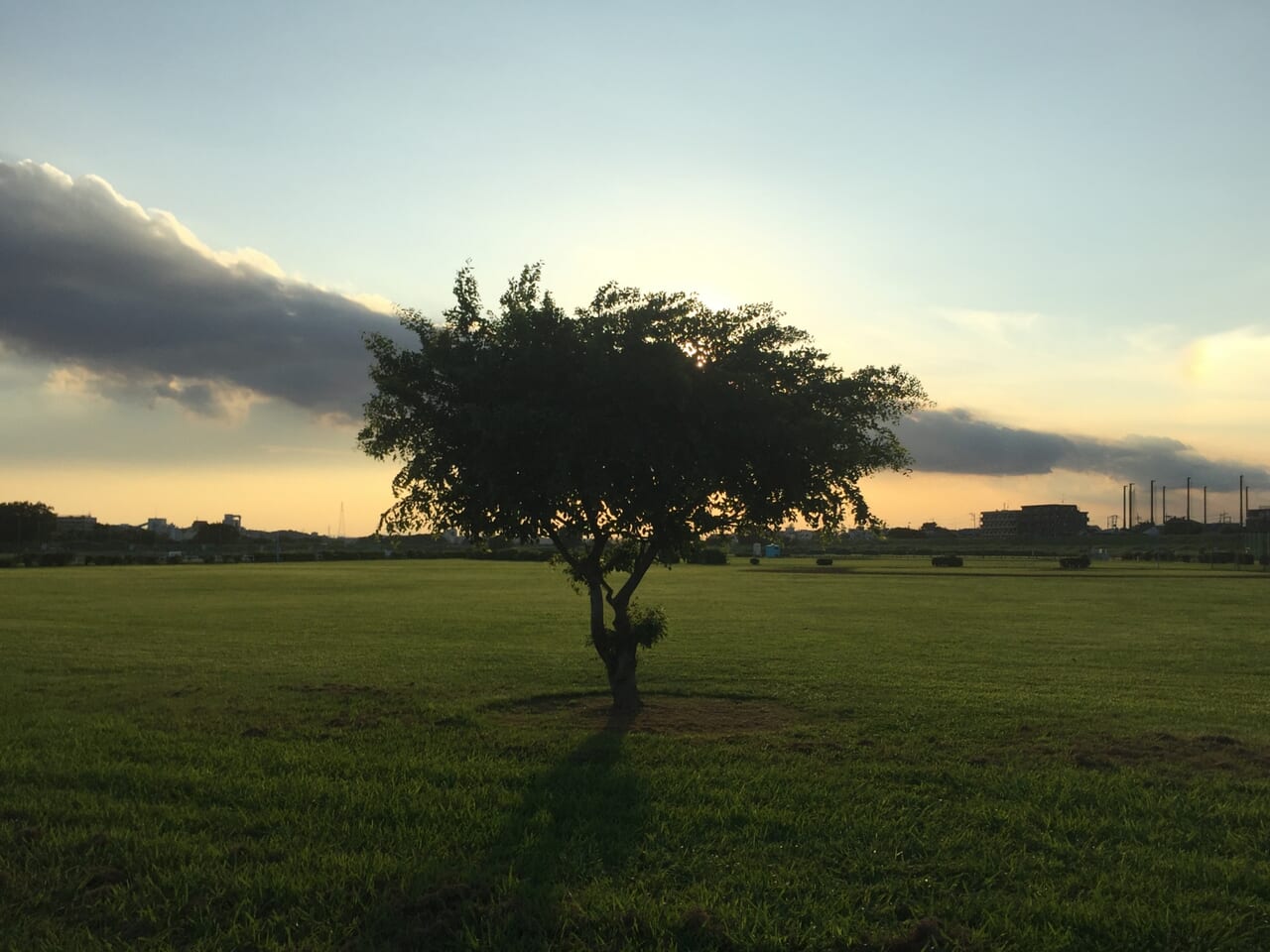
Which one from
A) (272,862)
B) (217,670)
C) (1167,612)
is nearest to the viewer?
(272,862)

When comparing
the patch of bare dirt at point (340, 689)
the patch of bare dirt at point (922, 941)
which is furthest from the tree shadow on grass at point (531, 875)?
the patch of bare dirt at point (340, 689)

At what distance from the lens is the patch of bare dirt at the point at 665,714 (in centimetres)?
1410

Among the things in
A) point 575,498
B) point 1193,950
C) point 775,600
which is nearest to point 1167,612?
point 775,600

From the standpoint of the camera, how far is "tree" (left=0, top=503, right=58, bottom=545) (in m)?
172

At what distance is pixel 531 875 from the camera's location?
7.59 meters

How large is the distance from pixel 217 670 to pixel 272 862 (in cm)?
1417

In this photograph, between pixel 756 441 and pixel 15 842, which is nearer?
pixel 15 842

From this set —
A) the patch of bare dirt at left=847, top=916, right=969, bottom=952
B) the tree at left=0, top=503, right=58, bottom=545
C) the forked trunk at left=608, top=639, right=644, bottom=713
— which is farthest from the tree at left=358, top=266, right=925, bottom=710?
the tree at left=0, top=503, right=58, bottom=545

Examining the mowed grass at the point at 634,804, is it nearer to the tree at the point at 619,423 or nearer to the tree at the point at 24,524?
the tree at the point at 619,423

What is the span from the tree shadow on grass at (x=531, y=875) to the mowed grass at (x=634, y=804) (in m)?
0.03

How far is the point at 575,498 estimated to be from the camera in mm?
14602

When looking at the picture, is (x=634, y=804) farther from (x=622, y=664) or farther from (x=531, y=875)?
(x=622, y=664)

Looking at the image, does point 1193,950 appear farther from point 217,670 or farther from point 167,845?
point 217,670

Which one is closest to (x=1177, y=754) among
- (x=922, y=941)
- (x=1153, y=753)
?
(x=1153, y=753)
